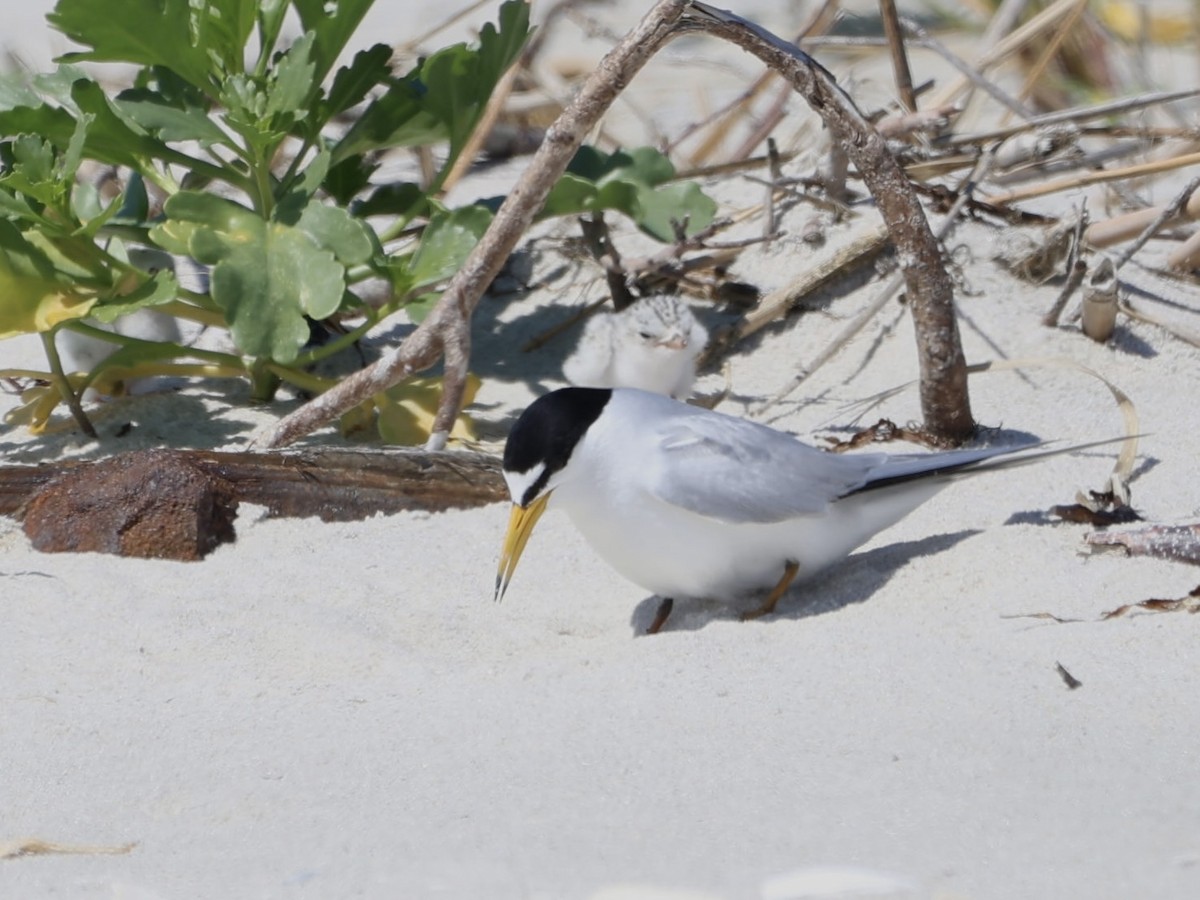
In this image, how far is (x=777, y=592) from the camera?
2.95 m

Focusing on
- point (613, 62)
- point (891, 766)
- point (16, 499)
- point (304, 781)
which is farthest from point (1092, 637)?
point (16, 499)

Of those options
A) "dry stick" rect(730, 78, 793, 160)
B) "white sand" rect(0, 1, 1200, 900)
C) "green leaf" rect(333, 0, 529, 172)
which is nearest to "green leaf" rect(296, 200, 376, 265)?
"green leaf" rect(333, 0, 529, 172)

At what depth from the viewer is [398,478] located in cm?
362

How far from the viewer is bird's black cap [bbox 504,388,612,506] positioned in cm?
278

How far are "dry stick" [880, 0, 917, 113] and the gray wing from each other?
193 cm

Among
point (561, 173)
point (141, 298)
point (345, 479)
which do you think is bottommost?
point (345, 479)

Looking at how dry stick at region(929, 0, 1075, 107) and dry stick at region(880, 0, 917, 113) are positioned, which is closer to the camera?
dry stick at region(880, 0, 917, 113)

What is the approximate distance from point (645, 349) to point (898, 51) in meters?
1.24

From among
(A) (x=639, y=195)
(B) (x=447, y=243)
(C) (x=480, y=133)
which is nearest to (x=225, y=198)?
(B) (x=447, y=243)

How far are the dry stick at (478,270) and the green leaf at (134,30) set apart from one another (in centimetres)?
89

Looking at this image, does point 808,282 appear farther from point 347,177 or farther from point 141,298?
point 141,298

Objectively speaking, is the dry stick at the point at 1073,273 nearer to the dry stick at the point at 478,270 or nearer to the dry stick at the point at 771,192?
the dry stick at the point at 771,192

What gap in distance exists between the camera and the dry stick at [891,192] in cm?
319

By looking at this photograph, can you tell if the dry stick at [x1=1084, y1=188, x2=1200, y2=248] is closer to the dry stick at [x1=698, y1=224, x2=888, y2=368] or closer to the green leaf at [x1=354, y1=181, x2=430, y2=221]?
the dry stick at [x1=698, y1=224, x2=888, y2=368]
